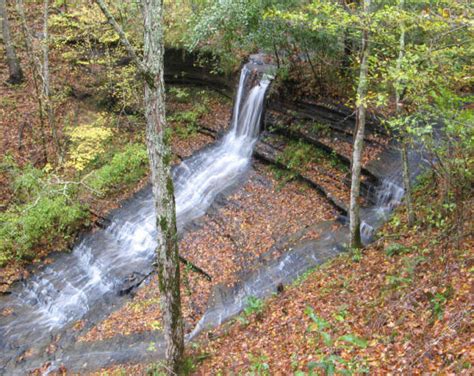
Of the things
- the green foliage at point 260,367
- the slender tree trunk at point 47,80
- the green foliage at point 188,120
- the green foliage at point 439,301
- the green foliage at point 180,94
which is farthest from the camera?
the green foliage at point 180,94

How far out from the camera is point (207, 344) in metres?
8.21

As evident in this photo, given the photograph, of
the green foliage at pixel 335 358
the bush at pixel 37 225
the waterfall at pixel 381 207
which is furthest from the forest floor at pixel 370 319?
the bush at pixel 37 225

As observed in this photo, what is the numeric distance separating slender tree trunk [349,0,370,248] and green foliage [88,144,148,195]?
1044 cm

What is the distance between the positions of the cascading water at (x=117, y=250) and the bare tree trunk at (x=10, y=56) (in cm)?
1009

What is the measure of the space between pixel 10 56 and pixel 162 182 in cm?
1753

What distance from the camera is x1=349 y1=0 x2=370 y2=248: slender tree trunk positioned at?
759 cm

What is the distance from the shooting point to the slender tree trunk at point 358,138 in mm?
7594

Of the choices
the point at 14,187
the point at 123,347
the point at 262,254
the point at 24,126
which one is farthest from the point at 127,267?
the point at 24,126

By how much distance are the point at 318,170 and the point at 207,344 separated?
7.47m

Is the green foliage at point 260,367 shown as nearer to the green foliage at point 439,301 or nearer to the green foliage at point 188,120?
the green foliage at point 439,301

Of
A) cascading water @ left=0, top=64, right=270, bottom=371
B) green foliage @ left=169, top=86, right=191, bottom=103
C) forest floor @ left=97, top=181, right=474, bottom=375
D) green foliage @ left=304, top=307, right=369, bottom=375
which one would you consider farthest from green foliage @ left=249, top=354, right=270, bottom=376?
green foliage @ left=169, top=86, right=191, bottom=103

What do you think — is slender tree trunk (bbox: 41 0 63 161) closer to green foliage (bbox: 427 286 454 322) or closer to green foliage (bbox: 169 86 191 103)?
green foliage (bbox: 169 86 191 103)

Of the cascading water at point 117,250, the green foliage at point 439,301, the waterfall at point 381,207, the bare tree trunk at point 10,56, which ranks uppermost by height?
the bare tree trunk at point 10,56

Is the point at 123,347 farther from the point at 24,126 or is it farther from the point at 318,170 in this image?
the point at 24,126
